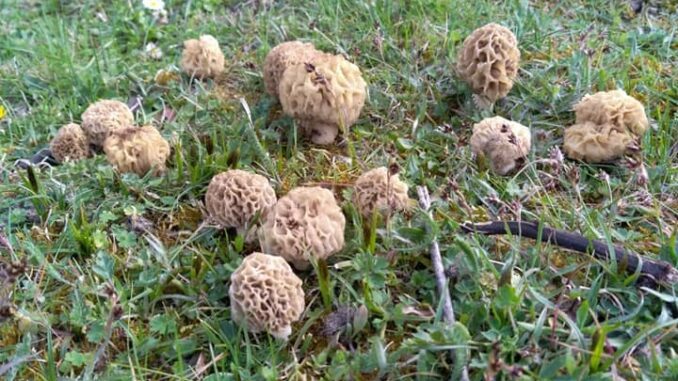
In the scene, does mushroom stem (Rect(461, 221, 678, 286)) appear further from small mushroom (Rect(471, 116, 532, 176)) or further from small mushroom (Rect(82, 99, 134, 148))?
small mushroom (Rect(82, 99, 134, 148))

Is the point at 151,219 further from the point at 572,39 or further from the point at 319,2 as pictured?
the point at 572,39

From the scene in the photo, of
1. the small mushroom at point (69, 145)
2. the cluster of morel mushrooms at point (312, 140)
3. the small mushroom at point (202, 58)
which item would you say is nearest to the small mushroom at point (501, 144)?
the cluster of morel mushrooms at point (312, 140)

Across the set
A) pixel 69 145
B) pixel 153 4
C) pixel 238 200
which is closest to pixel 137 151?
pixel 69 145

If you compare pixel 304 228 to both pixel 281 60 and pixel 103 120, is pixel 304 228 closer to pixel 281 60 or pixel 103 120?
pixel 281 60

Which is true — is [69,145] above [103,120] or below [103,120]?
below

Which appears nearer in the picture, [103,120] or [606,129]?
[606,129]

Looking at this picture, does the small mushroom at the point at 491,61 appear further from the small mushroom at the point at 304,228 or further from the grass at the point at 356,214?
the small mushroom at the point at 304,228

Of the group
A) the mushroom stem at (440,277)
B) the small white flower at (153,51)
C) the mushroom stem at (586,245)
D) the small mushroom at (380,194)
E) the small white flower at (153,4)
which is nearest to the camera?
the mushroom stem at (440,277)
